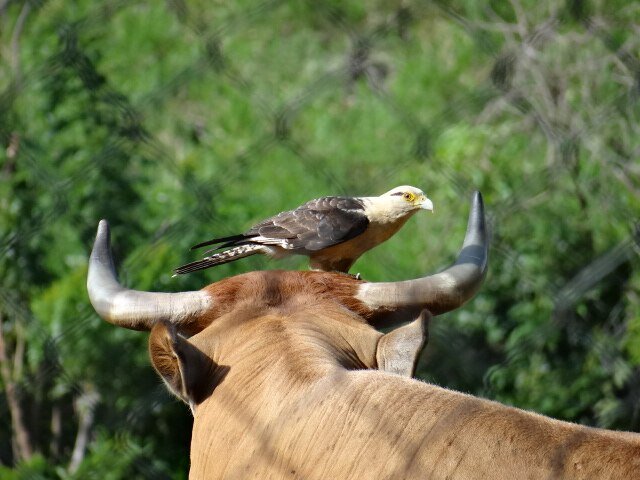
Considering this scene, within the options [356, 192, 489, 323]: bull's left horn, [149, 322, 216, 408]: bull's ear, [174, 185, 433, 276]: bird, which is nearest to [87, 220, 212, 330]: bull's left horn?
[149, 322, 216, 408]: bull's ear

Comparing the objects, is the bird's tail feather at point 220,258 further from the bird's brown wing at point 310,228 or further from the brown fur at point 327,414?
the brown fur at point 327,414

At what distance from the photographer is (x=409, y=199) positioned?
401 cm

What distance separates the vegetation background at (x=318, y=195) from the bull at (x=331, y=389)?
126cm

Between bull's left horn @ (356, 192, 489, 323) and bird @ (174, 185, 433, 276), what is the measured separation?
1.12 m

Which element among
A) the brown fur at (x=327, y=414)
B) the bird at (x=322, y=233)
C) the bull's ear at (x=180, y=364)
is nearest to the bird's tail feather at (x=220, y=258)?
the bird at (x=322, y=233)

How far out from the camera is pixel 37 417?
4.76m

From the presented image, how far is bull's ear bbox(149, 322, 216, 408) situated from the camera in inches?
79.8

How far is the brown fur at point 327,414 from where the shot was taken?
1.84 m

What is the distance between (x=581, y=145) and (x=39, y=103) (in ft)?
7.64

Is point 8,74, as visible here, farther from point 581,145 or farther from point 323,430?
point 323,430

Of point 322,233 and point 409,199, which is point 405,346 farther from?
point 409,199

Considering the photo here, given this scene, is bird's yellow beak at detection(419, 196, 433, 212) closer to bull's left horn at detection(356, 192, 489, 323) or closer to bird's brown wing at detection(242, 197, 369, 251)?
bird's brown wing at detection(242, 197, 369, 251)

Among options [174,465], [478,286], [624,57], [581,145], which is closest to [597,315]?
[581,145]

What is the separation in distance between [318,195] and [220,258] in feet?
5.87
